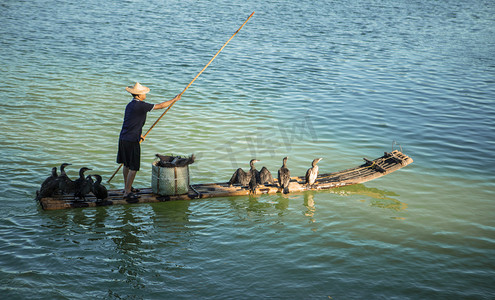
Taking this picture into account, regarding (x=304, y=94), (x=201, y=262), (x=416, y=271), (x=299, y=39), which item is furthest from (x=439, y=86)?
(x=201, y=262)

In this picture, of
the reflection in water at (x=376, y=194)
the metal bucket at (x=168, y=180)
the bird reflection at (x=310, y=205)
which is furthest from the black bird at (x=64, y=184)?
the reflection in water at (x=376, y=194)

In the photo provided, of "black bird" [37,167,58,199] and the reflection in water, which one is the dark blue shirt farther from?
the reflection in water

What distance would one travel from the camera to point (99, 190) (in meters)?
6.68

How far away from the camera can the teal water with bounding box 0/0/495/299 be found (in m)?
5.60

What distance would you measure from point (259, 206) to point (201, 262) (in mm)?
1929

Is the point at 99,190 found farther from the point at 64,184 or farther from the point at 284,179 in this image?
the point at 284,179

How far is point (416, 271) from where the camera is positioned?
19.1ft

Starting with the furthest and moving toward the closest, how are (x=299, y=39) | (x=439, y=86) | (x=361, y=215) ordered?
(x=299, y=39)
(x=439, y=86)
(x=361, y=215)

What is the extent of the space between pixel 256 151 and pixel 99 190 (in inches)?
155

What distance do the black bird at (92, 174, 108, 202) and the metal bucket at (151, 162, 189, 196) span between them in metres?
0.69

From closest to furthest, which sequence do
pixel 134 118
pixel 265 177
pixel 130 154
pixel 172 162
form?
pixel 134 118, pixel 130 154, pixel 172 162, pixel 265 177

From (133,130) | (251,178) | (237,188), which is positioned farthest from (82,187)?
(251,178)

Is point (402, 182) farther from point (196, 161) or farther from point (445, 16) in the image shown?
point (445, 16)

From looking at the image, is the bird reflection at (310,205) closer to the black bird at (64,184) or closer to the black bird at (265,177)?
the black bird at (265,177)
